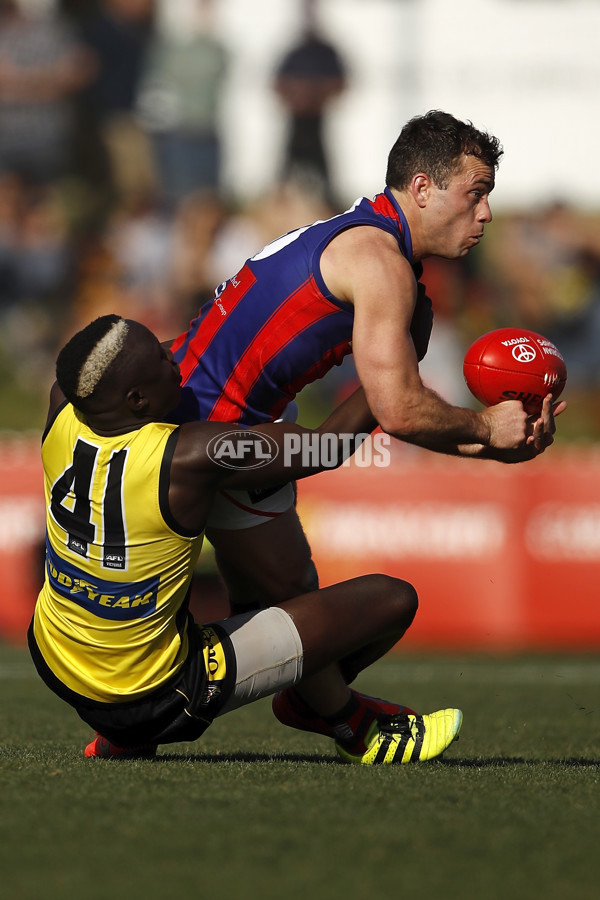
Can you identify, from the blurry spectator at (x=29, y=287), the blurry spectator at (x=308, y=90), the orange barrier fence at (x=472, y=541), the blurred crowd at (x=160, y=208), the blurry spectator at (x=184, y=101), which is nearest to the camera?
the orange barrier fence at (x=472, y=541)

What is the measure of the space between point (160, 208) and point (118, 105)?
5.69ft

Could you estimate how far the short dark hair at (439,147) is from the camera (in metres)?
4.07

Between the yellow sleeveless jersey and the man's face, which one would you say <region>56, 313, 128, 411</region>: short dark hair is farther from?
the man's face

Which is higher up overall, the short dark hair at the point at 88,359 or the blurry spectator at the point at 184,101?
the blurry spectator at the point at 184,101

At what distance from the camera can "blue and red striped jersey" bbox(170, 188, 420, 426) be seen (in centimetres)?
401

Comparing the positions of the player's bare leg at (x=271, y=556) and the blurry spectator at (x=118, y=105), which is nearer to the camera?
the player's bare leg at (x=271, y=556)

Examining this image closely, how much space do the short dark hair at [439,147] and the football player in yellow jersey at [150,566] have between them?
2.58 feet

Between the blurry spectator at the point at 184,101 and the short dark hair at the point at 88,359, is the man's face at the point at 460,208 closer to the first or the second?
the short dark hair at the point at 88,359

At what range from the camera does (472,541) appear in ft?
30.0

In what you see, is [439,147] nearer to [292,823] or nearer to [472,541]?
[292,823]

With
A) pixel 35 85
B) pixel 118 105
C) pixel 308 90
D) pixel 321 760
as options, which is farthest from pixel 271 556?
pixel 308 90

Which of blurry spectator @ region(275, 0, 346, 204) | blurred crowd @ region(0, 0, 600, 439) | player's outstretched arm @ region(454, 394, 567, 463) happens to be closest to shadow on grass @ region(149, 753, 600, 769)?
player's outstretched arm @ region(454, 394, 567, 463)

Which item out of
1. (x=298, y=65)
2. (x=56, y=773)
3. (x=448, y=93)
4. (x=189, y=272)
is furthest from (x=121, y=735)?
(x=448, y=93)

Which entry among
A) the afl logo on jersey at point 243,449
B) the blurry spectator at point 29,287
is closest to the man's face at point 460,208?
the afl logo on jersey at point 243,449
